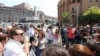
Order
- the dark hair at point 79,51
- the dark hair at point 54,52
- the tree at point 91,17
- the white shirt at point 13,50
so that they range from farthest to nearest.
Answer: the tree at point 91,17 → the white shirt at point 13,50 → the dark hair at point 79,51 → the dark hair at point 54,52

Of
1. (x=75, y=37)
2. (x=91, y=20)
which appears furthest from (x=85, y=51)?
(x=91, y=20)

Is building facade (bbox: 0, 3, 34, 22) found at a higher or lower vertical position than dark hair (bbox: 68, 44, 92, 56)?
lower

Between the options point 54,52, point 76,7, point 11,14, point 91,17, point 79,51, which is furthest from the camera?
point 11,14

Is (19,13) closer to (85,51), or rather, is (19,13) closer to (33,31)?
(33,31)

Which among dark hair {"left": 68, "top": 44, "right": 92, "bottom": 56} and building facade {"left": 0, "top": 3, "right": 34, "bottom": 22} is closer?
dark hair {"left": 68, "top": 44, "right": 92, "bottom": 56}

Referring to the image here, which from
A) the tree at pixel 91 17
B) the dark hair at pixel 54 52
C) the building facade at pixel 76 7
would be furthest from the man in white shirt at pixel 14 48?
the building facade at pixel 76 7

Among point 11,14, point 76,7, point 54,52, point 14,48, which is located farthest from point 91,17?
point 54,52

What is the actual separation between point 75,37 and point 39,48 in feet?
27.0

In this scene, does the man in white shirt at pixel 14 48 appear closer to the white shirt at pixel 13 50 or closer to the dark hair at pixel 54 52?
the white shirt at pixel 13 50

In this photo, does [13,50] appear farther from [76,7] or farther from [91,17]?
[76,7]

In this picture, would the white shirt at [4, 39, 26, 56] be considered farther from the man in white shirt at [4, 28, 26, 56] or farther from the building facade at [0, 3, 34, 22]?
the building facade at [0, 3, 34, 22]

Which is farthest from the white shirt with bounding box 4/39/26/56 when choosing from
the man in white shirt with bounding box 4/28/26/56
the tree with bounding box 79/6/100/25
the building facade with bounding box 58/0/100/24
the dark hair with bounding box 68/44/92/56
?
the building facade with bounding box 58/0/100/24

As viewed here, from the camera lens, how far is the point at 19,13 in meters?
158

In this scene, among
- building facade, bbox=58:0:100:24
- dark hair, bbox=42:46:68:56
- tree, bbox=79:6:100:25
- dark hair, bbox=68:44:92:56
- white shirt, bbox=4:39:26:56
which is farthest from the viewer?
building facade, bbox=58:0:100:24
